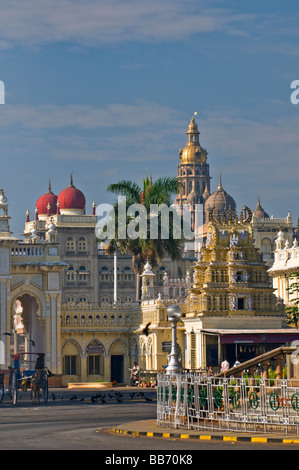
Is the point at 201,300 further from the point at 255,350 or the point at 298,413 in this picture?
the point at 298,413

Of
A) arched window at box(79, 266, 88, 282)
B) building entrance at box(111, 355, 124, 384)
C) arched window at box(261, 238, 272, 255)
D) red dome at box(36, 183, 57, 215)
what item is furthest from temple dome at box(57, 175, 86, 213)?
building entrance at box(111, 355, 124, 384)

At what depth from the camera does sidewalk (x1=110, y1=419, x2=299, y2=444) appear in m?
24.4

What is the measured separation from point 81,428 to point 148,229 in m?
41.6

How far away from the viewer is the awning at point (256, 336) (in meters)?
58.9

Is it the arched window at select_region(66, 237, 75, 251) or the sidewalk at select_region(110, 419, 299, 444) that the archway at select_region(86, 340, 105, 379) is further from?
the arched window at select_region(66, 237, 75, 251)

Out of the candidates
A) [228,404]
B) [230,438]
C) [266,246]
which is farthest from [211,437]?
[266,246]

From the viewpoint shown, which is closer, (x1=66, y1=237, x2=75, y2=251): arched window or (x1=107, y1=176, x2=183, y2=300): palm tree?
(x1=107, y1=176, x2=183, y2=300): palm tree

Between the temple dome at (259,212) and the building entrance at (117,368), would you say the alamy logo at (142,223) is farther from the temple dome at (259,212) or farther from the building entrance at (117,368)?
the temple dome at (259,212)

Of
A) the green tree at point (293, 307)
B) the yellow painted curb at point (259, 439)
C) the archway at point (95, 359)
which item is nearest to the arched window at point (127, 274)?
the archway at point (95, 359)

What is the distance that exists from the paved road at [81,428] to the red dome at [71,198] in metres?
75.1

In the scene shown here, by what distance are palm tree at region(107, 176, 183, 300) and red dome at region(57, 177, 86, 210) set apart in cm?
4782
